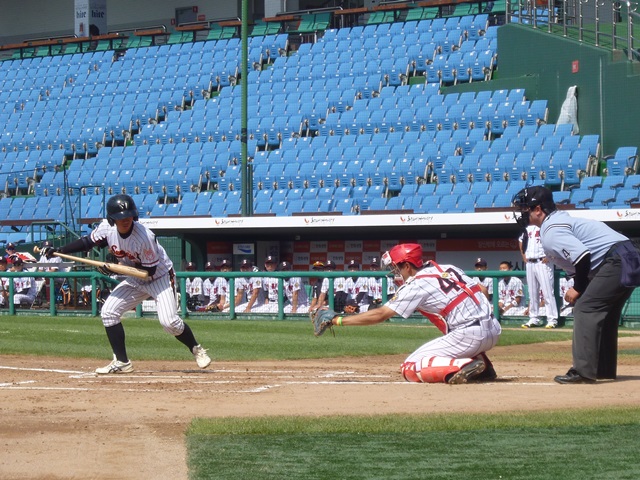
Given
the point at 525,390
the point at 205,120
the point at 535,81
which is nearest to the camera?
the point at 525,390

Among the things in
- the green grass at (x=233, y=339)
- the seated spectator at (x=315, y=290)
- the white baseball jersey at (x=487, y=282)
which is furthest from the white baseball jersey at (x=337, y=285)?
the white baseball jersey at (x=487, y=282)

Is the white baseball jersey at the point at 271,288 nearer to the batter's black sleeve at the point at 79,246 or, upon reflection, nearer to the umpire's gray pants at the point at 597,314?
the batter's black sleeve at the point at 79,246

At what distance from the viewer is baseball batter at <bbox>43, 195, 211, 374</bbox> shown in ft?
31.7

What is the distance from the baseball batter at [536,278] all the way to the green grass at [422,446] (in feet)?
33.3

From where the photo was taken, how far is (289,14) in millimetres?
36000

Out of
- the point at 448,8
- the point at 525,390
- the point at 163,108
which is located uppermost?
the point at 448,8

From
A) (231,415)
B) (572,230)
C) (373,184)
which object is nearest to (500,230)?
(373,184)

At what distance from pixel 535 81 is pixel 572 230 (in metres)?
18.8

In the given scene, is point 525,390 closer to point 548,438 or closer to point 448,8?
point 548,438

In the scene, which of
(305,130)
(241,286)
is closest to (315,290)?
(241,286)

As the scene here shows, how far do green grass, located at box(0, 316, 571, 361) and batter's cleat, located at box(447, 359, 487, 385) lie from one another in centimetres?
392

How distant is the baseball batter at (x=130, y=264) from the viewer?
967 cm

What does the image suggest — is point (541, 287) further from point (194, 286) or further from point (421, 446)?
point (421, 446)

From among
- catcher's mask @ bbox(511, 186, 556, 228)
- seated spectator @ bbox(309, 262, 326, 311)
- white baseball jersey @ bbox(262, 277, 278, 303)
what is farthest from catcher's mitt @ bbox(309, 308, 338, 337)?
white baseball jersey @ bbox(262, 277, 278, 303)
